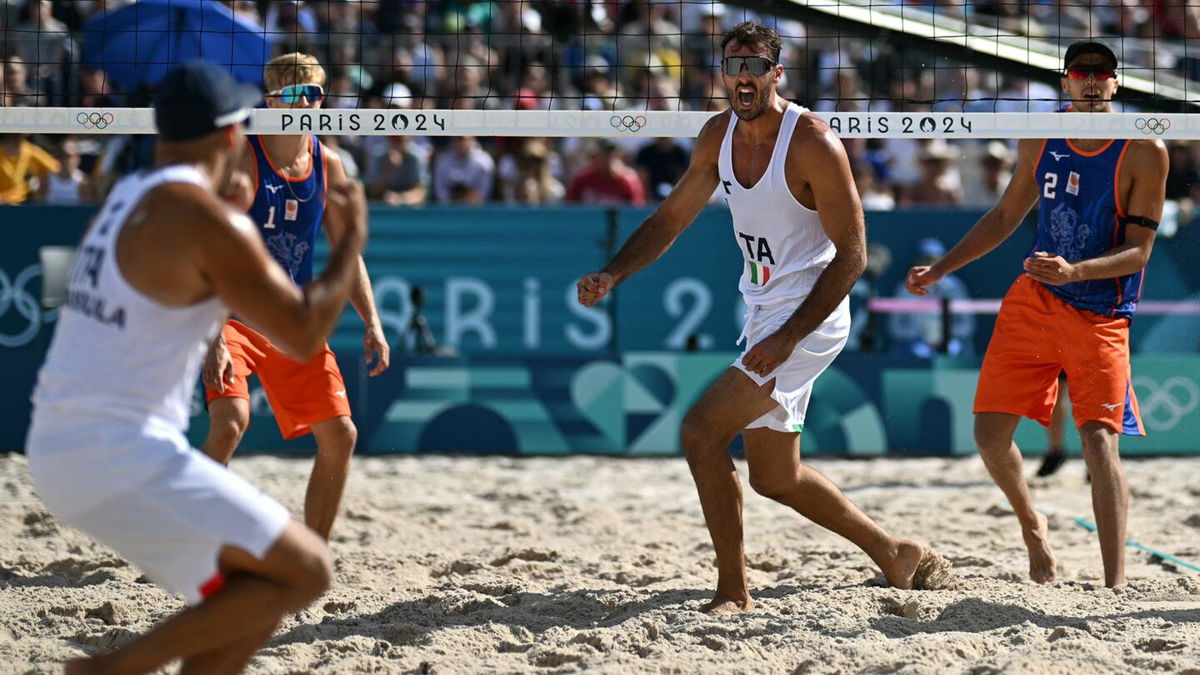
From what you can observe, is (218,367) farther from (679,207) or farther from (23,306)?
(23,306)

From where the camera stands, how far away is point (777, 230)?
4840 mm

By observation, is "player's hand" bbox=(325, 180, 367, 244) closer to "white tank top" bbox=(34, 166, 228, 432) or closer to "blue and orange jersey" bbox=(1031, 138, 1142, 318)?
"white tank top" bbox=(34, 166, 228, 432)

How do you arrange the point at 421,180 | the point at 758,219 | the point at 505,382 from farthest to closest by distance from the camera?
the point at 421,180 → the point at 505,382 → the point at 758,219

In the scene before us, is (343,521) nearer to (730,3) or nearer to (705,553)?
(705,553)

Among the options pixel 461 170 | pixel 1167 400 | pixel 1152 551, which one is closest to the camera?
pixel 1152 551

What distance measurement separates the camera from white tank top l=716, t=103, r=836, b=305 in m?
4.77

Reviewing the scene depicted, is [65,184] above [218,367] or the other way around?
above

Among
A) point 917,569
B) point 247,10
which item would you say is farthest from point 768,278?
point 247,10

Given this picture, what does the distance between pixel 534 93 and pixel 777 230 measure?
7803 mm

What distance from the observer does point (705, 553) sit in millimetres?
6395

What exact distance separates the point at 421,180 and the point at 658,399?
113 inches

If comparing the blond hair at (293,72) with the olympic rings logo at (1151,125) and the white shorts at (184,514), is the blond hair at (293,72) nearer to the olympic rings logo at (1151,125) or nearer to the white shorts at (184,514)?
the white shorts at (184,514)

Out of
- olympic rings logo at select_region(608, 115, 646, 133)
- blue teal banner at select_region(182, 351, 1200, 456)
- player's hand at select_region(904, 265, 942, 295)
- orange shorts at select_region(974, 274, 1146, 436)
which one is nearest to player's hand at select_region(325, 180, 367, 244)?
olympic rings logo at select_region(608, 115, 646, 133)

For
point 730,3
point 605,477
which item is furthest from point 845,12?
point 605,477
